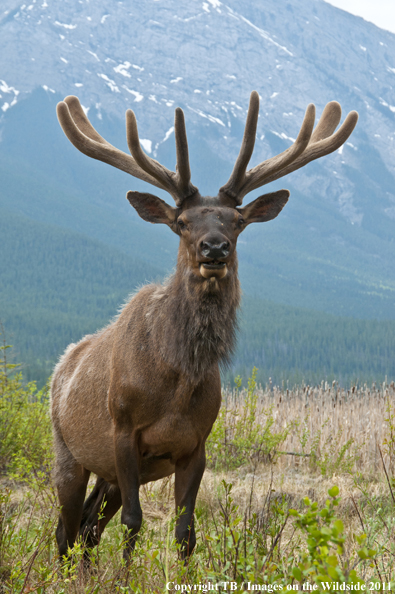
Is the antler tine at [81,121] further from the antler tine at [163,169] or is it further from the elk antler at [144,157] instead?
the antler tine at [163,169]

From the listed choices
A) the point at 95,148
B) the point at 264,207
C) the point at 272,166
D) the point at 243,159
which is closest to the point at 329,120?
the point at 272,166

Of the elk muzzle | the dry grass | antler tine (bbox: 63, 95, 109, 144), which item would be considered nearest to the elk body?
the elk muzzle

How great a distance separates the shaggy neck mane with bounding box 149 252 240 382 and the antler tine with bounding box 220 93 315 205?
0.62m

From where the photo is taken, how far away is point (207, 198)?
416cm

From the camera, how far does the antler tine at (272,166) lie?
4176 millimetres

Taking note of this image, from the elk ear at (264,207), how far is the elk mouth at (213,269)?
0.83m

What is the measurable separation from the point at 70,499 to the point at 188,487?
51.6 inches

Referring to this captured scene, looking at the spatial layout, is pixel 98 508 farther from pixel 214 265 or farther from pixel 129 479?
pixel 214 265

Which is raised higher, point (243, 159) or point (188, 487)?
point (243, 159)

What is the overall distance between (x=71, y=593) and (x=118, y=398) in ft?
3.76

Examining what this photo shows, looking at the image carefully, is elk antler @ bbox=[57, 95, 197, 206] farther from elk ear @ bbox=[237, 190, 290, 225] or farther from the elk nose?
the elk nose

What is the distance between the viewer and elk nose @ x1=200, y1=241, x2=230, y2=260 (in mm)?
3521

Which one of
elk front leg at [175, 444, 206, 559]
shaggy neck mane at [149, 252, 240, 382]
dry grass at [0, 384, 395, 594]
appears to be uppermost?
shaggy neck mane at [149, 252, 240, 382]

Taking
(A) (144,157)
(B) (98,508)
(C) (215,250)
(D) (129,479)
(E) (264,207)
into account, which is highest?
(A) (144,157)
